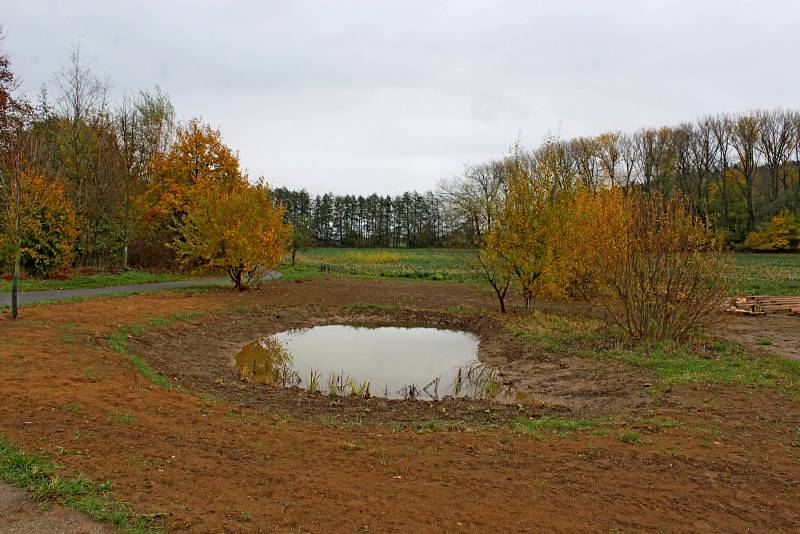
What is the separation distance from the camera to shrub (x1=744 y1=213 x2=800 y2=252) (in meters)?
45.3

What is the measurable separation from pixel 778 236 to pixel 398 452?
177 feet

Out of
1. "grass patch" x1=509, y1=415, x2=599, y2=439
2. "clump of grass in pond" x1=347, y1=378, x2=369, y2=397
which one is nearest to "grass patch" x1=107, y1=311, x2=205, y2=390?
"clump of grass in pond" x1=347, y1=378, x2=369, y2=397

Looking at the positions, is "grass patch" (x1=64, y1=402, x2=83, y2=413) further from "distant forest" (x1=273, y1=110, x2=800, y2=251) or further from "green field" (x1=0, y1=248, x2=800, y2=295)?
"distant forest" (x1=273, y1=110, x2=800, y2=251)

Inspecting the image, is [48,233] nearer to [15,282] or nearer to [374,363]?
[15,282]

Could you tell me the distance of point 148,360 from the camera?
10.4 metres

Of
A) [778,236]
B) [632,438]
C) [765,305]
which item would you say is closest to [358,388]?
[632,438]

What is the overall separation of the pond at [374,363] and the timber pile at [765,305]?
32.8 ft

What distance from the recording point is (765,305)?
17.7 meters

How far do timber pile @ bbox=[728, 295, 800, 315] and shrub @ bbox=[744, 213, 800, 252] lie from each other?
34.2 meters

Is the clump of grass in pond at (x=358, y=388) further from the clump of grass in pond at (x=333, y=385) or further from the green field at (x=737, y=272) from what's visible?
the green field at (x=737, y=272)

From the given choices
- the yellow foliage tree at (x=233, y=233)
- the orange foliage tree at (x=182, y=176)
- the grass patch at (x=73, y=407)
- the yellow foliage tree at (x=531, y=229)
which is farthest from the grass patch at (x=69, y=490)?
the orange foliage tree at (x=182, y=176)

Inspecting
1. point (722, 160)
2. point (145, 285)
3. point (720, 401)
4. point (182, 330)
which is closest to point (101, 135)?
point (145, 285)

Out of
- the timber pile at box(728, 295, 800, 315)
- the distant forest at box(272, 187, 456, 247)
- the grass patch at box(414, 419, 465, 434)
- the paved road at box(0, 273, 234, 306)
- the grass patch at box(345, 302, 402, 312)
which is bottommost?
the grass patch at box(414, 419, 465, 434)

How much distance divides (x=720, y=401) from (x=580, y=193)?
37.4 ft
